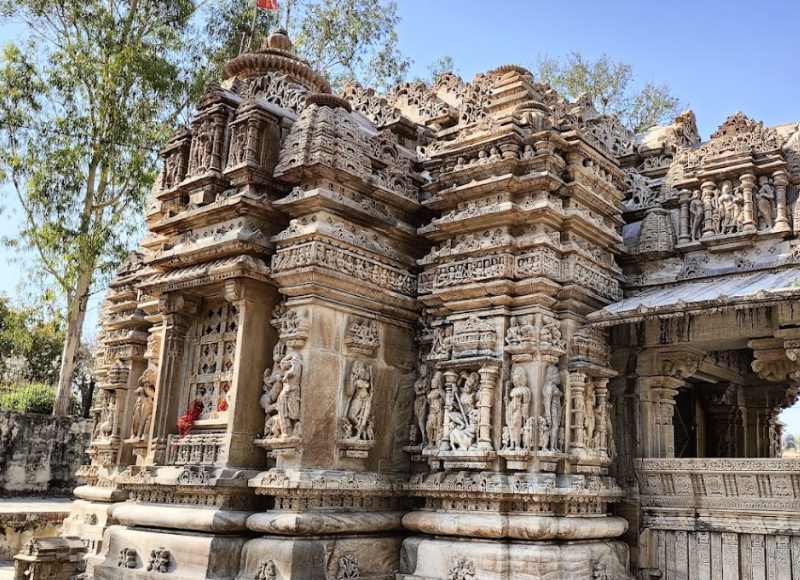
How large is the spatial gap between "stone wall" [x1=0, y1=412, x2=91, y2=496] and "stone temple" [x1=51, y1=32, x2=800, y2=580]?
914cm

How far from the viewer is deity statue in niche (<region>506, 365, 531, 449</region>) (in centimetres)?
779

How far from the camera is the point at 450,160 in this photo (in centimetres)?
934

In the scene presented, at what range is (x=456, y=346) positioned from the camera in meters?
8.46

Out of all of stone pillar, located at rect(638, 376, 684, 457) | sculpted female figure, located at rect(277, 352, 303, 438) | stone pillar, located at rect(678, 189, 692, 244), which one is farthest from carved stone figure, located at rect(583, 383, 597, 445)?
sculpted female figure, located at rect(277, 352, 303, 438)

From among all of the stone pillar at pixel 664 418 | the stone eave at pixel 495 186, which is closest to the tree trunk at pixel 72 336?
the stone eave at pixel 495 186

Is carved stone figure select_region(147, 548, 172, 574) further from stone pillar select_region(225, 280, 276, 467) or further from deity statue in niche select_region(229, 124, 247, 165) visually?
deity statue in niche select_region(229, 124, 247, 165)

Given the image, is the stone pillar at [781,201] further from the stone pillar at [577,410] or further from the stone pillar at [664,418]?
the stone pillar at [577,410]

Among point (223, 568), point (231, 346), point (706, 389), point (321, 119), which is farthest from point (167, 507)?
point (706, 389)

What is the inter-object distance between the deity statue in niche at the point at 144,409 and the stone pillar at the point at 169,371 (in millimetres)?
499

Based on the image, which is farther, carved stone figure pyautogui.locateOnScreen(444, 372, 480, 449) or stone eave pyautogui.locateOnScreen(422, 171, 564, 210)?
stone eave pyautogui.locateOnScreen(422, 171, 564, 210)

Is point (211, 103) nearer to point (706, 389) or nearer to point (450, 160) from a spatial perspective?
point (450, 160)

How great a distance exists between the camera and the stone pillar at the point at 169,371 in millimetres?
8969

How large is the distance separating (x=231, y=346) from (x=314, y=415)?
62.2 inches

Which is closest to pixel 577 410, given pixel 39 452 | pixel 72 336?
pixel 39 452
